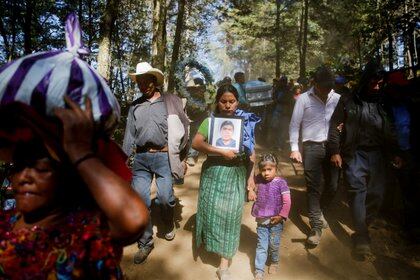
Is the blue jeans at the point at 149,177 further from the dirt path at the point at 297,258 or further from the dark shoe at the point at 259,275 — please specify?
the dark shoe at the point at 259,275

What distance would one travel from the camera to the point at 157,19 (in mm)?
12328

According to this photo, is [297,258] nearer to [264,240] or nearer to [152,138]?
[264,240]

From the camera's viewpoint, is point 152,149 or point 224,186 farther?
point 152,149

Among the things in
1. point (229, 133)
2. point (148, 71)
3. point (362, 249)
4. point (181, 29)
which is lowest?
point (362, 249)

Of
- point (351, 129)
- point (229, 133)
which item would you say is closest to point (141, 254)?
point (229, 133)

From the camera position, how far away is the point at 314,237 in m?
5.04

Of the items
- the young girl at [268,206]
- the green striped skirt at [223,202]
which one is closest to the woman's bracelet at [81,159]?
the green striped skirt at [223,202]

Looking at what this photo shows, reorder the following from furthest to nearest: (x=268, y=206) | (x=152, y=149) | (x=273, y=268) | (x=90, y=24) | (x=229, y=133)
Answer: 1. (x=90, y=24)
2. (x=152, y=149)
3. (x=273, y=268)
4. (x=268, y=206)
5. (x=229, y=133)

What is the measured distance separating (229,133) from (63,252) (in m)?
2.88

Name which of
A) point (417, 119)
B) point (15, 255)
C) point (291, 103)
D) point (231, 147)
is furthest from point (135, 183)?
point (291, 103)

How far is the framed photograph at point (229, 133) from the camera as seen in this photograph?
13.3 ft

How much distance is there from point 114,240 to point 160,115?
3420 millimetres

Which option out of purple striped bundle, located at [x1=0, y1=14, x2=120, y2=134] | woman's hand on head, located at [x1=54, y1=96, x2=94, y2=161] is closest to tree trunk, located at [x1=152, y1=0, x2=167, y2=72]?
purple striped bundle, located at [x1=0, y1=14, x2=120, y2=134]

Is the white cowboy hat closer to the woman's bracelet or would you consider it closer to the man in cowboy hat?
the man in cowboy hat
